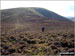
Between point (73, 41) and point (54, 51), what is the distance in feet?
11.5

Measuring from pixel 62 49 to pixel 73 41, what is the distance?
99.4 inches

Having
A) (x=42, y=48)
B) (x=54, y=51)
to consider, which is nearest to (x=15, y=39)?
(x=42, y=48)

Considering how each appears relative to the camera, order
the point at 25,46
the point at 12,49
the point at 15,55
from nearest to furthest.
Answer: the point at 15,55
the point at 12,49
the point at 25,46

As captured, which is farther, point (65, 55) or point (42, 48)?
point (42, 48)

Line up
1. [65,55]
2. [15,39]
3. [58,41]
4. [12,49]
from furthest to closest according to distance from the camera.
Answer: [15,39] < [58,41] < [12,49] < [65,55]

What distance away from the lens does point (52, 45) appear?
42.0 feet

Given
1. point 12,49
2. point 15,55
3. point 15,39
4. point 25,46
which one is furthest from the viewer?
point 15,39

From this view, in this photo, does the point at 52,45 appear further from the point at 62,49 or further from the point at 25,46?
the point at 25,46

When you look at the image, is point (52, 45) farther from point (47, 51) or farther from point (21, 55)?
point (21, 55)

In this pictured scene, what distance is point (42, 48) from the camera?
12.2 m

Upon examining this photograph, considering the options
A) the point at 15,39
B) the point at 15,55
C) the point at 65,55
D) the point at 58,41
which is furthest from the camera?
the point at 15,39

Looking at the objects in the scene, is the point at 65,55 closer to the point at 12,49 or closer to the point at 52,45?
the point at 52,45

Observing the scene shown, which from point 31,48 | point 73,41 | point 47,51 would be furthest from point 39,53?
point 73,41

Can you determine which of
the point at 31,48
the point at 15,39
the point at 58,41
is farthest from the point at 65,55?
the point at 15,39
